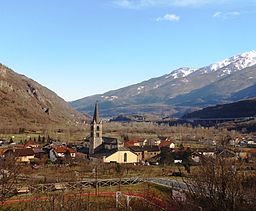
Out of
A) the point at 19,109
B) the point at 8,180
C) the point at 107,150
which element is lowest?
the point at 107,150

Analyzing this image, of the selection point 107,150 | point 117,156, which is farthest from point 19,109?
point 117,156

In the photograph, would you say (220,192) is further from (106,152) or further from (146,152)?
(146,152)

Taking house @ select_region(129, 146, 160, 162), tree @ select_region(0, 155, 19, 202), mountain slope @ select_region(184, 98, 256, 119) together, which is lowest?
house @ select_region(129, 146, 160, 162)

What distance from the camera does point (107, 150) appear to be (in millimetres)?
57844

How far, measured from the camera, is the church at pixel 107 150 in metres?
55.4

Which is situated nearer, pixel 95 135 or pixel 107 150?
pixel 107 150

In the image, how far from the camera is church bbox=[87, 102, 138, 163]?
2180 inches

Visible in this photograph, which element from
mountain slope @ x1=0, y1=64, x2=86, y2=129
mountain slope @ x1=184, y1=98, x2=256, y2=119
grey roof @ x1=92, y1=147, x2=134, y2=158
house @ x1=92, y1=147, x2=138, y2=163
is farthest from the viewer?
mountain slope @ x1=184, y1=98, x2=256, y2=119

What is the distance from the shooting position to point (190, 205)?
873 centimetres

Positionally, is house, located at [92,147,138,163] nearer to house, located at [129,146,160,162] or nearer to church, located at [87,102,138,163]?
church, located at [87,102,138,163]

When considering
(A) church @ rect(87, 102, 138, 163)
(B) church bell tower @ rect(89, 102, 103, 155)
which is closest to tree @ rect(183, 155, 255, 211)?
(A) church @ rect(87, 102, 138, 163)

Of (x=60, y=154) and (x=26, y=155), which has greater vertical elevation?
(x=26, y=155)

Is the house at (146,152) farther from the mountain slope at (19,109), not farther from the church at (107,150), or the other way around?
the mountain slope at (19,109)

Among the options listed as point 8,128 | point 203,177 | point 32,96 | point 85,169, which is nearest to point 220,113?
point 32,96
